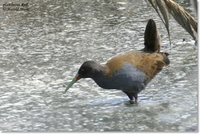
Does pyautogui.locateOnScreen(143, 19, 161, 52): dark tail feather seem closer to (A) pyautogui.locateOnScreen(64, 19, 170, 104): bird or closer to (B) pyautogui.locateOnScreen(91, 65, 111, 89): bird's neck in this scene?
(A) pyautogui.locateOnScreen(64, 19, 170, 104): bird

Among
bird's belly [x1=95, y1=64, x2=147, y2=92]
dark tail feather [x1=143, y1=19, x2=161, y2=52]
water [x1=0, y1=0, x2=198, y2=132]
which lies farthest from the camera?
dark tail feather [x1=143, y1=19, x2=161, y2=52]

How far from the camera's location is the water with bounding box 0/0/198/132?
3.24 m

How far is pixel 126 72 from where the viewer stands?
3371mm

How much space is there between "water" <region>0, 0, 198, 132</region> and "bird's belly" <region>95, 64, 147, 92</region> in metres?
0.13

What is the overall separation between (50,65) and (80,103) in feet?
2.78

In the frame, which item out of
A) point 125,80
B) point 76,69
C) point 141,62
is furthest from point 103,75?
point 76,69

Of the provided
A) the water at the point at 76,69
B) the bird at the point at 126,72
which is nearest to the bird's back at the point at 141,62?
the bird at the point at 126,72

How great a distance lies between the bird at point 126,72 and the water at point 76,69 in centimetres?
13

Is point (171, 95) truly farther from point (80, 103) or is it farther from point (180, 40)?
point (180, 40)

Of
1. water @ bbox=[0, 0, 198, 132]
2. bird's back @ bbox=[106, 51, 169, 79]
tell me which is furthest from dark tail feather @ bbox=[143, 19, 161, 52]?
water @ bbox=[0, 0, 198, 132]

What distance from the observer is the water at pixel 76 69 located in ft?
10.6

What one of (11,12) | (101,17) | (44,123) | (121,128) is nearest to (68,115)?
(44,123)

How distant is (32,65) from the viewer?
4371mm

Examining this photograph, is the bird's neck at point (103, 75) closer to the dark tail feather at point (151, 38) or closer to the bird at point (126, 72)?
the bird at point (126, 72)
